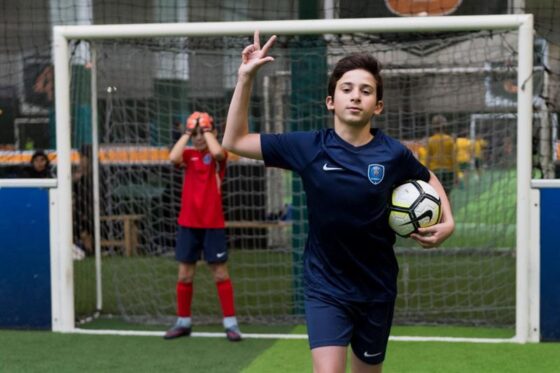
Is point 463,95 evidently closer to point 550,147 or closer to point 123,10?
point 550,147

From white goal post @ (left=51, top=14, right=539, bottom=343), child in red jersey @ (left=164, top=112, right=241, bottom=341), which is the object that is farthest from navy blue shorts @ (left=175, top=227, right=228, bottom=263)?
white goal post @ (left=51, top=14, right=539, bottom=343)

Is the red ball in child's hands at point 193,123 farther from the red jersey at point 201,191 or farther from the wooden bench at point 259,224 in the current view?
the wooden bench at point 259,224

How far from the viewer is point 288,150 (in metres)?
4.00

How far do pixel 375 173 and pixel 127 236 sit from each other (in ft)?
19.0

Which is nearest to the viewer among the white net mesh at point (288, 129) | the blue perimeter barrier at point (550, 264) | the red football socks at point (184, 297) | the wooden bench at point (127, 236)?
the blue perimeter barrier at point (550, 264)

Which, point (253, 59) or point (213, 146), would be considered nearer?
point (253, 59)

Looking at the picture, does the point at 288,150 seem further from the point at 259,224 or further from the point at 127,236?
the point at 259,224

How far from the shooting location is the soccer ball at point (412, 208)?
3.97m

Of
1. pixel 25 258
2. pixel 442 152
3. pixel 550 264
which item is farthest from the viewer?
pixel 442 152

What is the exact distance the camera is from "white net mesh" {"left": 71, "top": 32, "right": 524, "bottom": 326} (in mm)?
7797

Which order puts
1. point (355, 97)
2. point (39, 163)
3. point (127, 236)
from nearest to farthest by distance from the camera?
point (355, 97)
point (39, 163)
point (127, 236)

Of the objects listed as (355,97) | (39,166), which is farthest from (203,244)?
(355,97)

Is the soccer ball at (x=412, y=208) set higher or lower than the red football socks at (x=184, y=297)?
higher

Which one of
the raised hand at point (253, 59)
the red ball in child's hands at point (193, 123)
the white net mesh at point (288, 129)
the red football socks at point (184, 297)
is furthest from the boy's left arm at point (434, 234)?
the white net mesh at point (288, 129)
